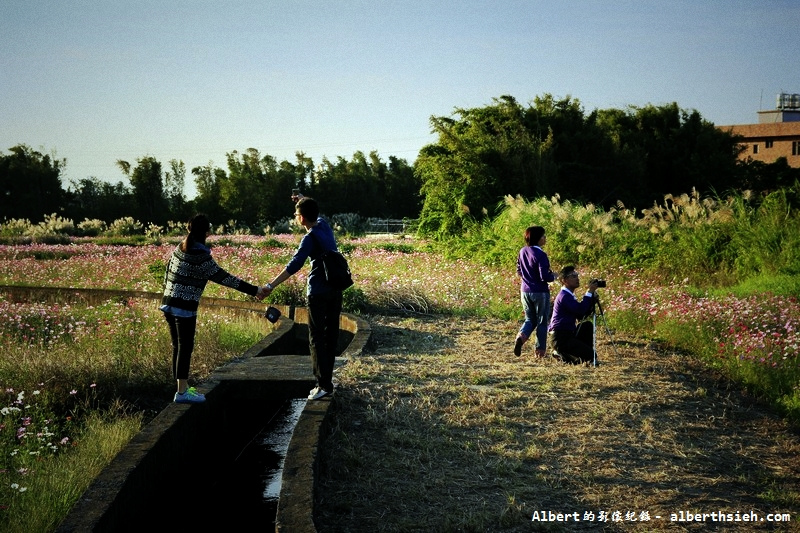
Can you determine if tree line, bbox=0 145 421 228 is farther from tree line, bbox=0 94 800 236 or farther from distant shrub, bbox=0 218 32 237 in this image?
distant shrub, bbox=0 218 32 237

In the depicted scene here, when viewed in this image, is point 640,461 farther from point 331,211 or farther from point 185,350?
point 331,211

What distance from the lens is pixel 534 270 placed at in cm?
857

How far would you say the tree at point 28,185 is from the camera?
142 feet

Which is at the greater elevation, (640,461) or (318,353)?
(318,353)

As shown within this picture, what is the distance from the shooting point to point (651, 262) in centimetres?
1471

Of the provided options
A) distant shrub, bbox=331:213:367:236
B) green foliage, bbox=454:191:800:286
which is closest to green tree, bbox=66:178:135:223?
distant shrub, bbox=331:213:367:236

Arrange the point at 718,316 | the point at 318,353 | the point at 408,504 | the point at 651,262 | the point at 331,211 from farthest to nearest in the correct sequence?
1. the point at 331,211
2. the point at 651,262
3. the point at 718,316
4. the point at 318,353
5. the point at 408,504

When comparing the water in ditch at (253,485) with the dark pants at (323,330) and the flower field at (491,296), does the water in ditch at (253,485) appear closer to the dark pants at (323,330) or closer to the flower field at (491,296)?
the dark pants at (323,330)

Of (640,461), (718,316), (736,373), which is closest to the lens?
(640,461)

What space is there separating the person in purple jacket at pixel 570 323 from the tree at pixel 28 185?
4102 centimetres

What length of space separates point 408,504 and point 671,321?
6443mm

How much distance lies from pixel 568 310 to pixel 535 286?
17.4 inches

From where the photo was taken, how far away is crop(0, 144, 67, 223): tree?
43375 millimetres

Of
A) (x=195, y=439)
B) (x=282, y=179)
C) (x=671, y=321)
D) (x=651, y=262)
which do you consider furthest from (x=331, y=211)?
(x=195, y=439)
